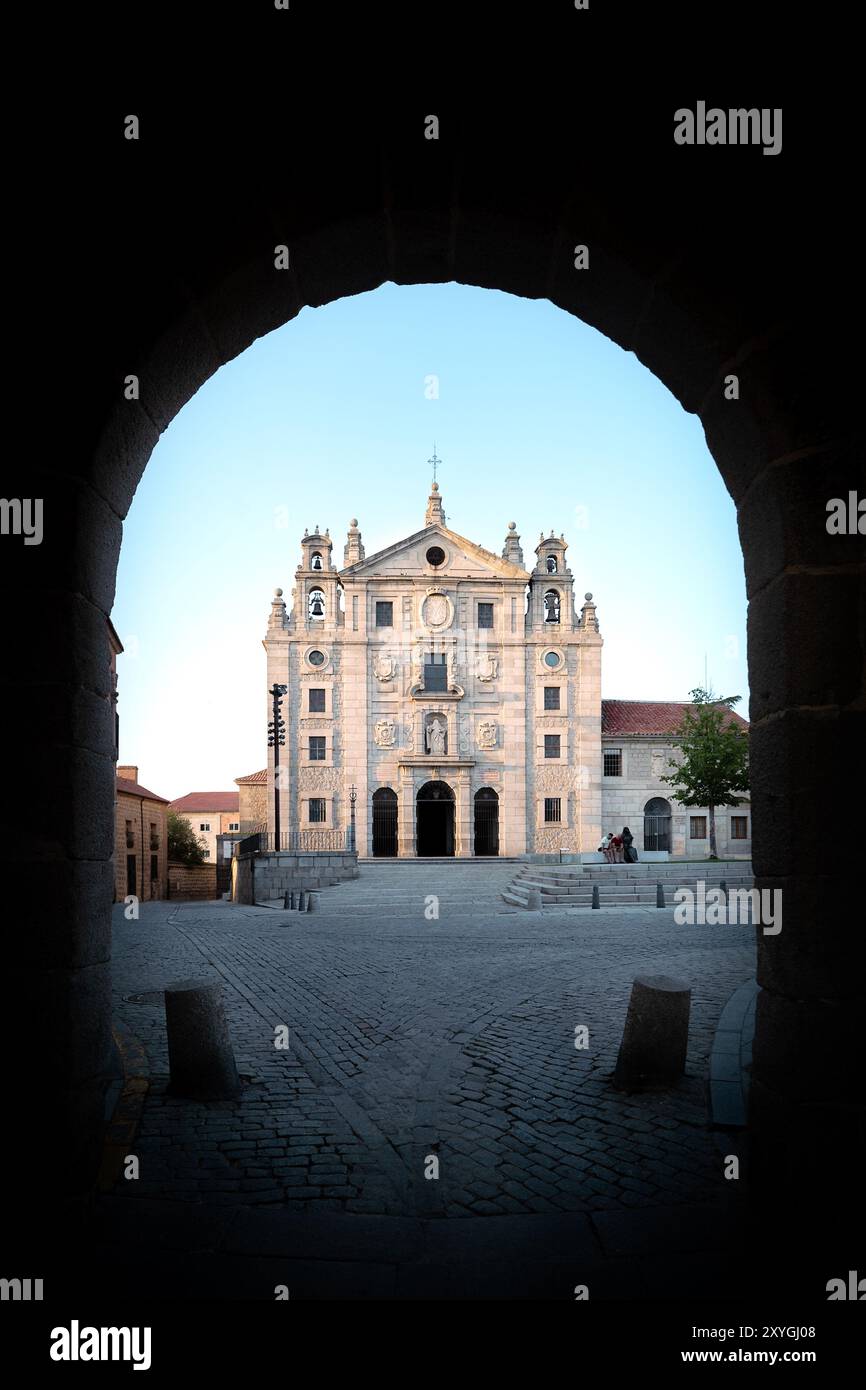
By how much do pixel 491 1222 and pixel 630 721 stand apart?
42502 mm

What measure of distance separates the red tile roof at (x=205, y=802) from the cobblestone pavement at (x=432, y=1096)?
69.9 meters

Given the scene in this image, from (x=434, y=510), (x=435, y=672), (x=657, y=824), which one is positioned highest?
(x=434, y=510)

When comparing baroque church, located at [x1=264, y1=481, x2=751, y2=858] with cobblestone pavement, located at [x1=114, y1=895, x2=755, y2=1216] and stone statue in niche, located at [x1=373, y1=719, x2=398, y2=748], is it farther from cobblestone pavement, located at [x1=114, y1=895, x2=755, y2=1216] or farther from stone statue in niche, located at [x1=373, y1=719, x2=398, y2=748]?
cobblestone pavement, located at [x1=114, y1=895, x2=755, y2=1216]

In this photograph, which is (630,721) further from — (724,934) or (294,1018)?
(294,1018)

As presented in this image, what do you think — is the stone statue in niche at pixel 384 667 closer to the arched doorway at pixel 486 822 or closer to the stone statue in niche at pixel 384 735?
the stone statue in niche at pixel 384 735

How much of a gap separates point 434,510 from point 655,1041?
1564 inches

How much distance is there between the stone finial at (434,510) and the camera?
43.2 m

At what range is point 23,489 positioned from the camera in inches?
134

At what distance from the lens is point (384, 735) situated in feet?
135

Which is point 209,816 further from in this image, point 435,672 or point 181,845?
point 435,672

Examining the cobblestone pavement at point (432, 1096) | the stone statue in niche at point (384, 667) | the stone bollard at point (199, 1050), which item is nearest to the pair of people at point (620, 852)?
the stone statue in niche at point (384, 667)

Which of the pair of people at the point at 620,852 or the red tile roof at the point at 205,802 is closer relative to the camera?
the pair of people at the point at 620,852

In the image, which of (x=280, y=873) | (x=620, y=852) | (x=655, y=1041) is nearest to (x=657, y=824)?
(x=620, y=852)
